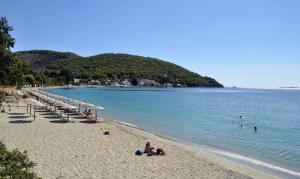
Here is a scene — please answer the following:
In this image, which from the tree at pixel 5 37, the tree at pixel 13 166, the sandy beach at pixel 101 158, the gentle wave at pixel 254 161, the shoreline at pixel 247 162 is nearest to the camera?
the tree at pixel 13 166

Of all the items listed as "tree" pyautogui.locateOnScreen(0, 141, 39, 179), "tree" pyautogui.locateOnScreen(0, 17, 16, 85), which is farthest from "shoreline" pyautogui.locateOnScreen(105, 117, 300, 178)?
"tree" pyautogui.locateOnScreen(0, 17, 16, 85)

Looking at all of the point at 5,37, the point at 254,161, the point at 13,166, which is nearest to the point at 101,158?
the point at 254,161

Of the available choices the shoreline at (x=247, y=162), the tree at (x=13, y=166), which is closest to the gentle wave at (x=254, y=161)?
the shoreline at (x=247, y=162)

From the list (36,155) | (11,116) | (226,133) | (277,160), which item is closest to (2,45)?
(11,116)

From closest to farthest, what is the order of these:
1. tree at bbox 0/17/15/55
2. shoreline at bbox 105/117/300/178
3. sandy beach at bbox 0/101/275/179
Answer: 1. sandy beach at bbox 0/101/275/179
2. shoreline at bbox 105/117/300/178
3. tree at bbox 0/17/15/55

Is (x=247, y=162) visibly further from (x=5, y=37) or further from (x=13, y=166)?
(x=5, y=37)

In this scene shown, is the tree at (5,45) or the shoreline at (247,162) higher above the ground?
the tree at (5,45)

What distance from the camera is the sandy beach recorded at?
12477mm

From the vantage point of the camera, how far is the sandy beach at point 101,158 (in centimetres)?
1248

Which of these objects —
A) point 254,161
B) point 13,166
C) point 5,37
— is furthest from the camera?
point 5,37

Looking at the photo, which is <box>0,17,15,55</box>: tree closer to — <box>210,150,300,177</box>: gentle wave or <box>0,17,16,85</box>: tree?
<box>0,17,16,85</box>: tree

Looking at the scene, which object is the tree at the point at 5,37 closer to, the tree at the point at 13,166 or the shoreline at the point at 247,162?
the shoreline at the point at 247,162

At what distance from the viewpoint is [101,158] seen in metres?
14.5

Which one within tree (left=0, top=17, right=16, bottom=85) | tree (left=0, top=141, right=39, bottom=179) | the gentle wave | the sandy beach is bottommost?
the gentle wave
